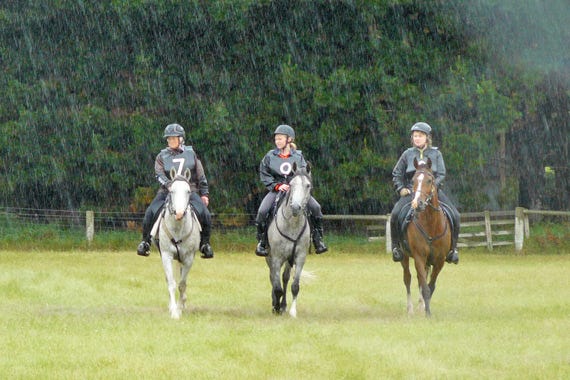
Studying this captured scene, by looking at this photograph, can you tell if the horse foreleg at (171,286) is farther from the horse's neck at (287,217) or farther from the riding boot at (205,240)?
the horse's neck at (287,217)

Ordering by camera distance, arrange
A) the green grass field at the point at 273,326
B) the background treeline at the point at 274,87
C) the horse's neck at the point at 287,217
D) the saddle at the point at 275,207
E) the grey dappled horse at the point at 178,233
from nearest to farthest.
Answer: the green grass field at the point at 273,326 → the grey dappled horse at the point at 178,233 → the horse's neck at the point at 287,217 → the saddle at the point at 275,207 → the background treeline at the point at 274,87

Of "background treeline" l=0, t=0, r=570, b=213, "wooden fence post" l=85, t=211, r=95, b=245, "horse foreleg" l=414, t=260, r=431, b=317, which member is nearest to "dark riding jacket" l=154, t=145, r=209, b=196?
"horse foreleg" l=414, t=260, r=431, b=317

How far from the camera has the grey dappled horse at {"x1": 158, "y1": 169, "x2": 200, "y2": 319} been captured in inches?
642

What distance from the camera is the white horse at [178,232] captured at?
16.3 m

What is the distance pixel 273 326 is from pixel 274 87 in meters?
21.6

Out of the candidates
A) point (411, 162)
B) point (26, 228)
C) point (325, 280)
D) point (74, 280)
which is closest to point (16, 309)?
point (74, 280)

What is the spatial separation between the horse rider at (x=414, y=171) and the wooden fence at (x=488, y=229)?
51.1ft

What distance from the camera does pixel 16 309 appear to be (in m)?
17.9

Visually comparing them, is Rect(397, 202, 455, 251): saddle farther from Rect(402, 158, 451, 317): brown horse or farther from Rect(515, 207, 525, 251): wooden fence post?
Rect(515, 207, 525, 251): wooden fence post

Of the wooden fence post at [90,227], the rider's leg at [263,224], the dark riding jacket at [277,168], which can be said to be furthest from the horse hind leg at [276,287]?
the wooden fence post at [90,227]

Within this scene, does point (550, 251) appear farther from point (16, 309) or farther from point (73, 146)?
point (16, 309)

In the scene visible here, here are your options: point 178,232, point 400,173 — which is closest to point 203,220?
point 178,232

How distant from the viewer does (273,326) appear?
14703 mm

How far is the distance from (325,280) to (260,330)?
10.2 metres
